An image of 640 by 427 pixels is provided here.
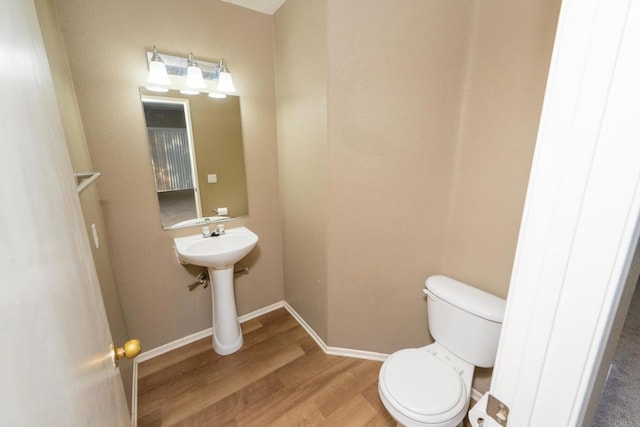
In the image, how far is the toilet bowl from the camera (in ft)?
3.62

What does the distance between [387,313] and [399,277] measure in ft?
0.93

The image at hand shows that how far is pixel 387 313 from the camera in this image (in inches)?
69.7

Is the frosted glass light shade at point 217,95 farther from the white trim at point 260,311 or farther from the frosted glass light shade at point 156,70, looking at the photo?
the white trim at point 260,311

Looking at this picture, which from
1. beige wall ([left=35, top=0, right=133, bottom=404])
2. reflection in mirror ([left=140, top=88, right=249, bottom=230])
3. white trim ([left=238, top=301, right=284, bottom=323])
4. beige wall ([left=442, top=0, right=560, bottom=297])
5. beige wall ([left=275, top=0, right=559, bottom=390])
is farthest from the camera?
white trim ([left=238, top=301, right=284, bottom=323])

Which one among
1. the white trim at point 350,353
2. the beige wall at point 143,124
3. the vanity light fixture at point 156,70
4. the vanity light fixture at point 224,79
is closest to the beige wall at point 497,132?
the white trim at point 350,353

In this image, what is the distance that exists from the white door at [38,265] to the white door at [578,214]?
27.5 inches

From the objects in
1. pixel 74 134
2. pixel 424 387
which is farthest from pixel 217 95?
pixel 424 387

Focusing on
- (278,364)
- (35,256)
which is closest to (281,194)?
(278,364)

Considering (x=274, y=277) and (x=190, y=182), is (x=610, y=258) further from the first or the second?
(x=274, y=277)

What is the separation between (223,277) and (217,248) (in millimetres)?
214

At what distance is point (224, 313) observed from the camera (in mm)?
1903

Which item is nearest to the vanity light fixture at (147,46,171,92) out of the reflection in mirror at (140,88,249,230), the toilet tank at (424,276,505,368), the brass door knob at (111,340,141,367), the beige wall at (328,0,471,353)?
the reflection in mirror at (140,88,249,230)

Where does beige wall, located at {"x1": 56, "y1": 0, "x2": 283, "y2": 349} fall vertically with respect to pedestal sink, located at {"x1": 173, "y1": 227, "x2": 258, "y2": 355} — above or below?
above

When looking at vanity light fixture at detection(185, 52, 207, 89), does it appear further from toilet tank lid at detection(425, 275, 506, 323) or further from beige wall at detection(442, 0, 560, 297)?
toilet tank lid at detection(425, 275, 506, 323)
